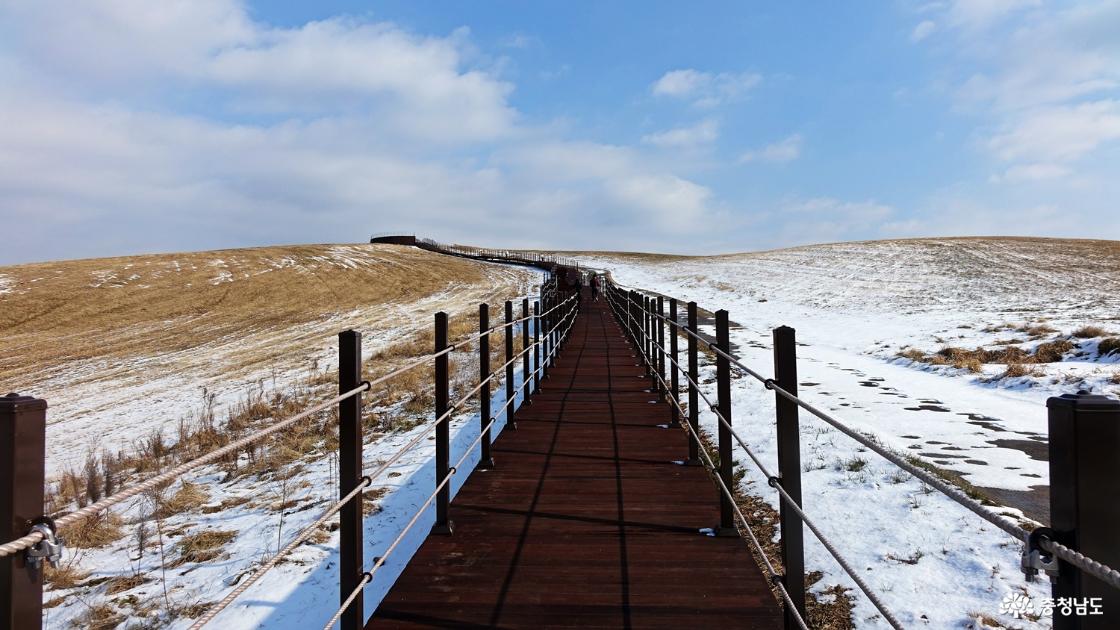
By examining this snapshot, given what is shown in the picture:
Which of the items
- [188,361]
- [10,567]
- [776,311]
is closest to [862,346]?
[776,311]

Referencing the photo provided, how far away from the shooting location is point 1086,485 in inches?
49.1

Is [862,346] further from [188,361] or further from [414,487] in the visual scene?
[188,361]

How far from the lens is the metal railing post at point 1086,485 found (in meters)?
1.24

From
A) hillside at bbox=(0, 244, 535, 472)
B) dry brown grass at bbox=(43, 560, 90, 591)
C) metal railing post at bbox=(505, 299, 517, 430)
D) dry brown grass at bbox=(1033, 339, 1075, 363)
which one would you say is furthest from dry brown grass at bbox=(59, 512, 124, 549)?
dry brown grass at bbox=(1033, 339, 1075, 363)

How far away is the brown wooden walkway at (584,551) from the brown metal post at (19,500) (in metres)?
1.73

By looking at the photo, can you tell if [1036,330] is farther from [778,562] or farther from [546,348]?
[778,562]

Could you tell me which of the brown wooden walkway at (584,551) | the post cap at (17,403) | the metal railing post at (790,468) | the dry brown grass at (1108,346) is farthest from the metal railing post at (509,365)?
the dry brown grass at (1108,346)

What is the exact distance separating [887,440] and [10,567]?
7132 mm

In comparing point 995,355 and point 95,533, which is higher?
point 995,355

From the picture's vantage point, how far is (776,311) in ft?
82.9

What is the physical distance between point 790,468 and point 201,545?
4953 millimetres

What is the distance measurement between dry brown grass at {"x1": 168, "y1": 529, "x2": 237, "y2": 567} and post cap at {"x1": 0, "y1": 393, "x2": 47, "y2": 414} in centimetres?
421

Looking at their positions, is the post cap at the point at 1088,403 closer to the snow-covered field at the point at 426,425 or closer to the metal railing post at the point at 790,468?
the metal railing post at the point at 790,468

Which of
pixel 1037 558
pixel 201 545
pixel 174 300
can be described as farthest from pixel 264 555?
pixel 174 300
